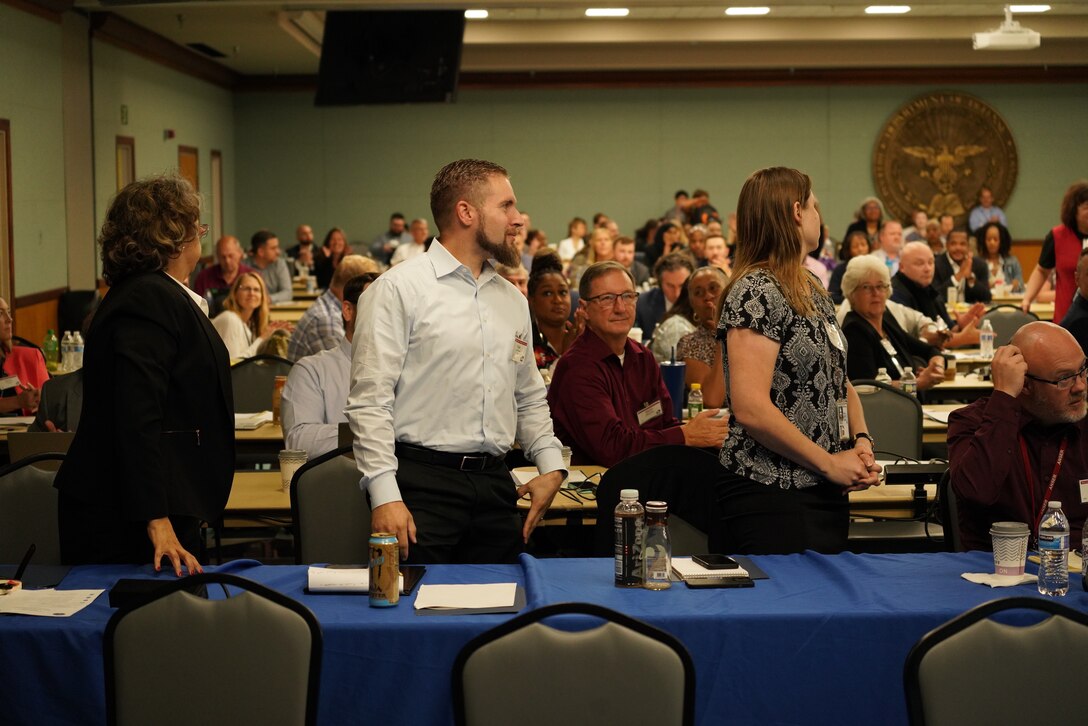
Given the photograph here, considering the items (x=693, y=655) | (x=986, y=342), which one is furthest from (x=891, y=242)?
(x=693, y=655)

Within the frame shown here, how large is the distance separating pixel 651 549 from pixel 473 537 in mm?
605

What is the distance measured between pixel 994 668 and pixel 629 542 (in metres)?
0.82

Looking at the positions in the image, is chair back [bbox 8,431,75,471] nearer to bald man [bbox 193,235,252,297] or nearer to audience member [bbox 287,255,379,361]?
audience member [bbox 287,255,379,361]

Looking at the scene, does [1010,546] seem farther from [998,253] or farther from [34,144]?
[998,253]

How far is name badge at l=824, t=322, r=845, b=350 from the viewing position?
3.07 meters

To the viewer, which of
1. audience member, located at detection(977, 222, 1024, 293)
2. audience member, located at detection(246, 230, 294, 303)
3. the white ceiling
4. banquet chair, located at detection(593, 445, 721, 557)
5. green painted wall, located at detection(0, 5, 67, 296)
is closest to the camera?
banquet chair, located at detection(593, 445, 721, 557)

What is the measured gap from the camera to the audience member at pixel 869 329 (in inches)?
232

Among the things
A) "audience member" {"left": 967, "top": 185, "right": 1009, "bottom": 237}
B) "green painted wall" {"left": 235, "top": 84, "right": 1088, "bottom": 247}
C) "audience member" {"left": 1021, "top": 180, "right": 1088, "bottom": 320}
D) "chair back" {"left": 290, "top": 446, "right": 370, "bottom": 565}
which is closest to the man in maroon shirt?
"chair back" {"left": 290, "top": 446, "right": 370, "bottom": 565}

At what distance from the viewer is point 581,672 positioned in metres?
2.16

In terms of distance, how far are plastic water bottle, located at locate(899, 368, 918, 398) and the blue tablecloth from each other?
3180 millimetres

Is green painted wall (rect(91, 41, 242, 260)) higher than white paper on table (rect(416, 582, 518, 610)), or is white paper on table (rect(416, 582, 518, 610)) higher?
green painted wall (rect(91, 41, 242, 260))

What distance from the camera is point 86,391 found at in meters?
2.79

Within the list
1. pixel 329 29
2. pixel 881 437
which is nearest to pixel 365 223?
pixel 329 29

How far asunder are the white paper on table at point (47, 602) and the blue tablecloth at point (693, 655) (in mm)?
28
